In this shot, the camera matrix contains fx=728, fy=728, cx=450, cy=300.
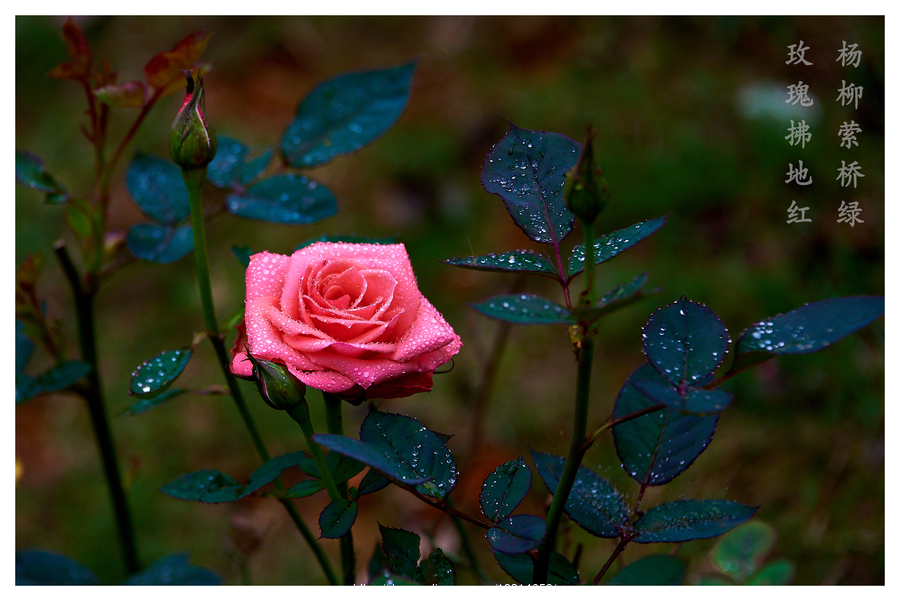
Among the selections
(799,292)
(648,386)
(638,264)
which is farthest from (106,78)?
(799,292)

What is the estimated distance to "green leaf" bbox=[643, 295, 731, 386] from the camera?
0.47m

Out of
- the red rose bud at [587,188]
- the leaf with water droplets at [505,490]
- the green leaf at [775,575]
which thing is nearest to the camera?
the red rose bud at [587,188]

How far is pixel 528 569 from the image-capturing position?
54 centimetres

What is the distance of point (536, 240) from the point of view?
1.66 feet

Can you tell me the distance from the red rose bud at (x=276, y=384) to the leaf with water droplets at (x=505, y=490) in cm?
15

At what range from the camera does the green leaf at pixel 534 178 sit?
0.51 metres

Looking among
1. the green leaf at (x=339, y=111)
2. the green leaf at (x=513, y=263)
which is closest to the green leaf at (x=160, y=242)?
the green leaf at (x=339, y=111)

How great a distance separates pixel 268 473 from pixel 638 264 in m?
1.43

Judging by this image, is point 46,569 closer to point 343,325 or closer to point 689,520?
point 343,325

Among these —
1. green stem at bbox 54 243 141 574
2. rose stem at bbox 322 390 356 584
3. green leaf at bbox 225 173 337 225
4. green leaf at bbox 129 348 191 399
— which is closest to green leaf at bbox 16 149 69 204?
green stem at bbox 54 243 141 574

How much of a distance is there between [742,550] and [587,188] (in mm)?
557

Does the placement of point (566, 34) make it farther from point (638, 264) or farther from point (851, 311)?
point (851, 311)

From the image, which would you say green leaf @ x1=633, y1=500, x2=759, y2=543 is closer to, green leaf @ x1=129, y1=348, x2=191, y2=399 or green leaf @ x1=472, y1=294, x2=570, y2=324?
green leaf @ x1=472, y1=294, x2=570, y2=324

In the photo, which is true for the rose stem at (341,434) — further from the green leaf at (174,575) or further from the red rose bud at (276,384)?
Answer: the green leaf at (174,575)
